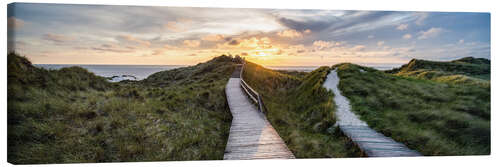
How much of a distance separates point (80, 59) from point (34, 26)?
1.11 meters

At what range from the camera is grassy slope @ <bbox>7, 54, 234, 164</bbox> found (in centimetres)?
411

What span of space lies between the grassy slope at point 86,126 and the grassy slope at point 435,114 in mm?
4615

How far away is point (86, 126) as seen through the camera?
4648 mm

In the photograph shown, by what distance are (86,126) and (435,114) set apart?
8.62 metres


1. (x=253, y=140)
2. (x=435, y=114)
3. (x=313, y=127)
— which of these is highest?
(x=435, y=114)

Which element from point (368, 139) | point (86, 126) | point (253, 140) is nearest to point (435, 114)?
point (368, 139)

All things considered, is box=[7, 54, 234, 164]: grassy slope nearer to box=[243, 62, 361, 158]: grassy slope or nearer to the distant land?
the distant land

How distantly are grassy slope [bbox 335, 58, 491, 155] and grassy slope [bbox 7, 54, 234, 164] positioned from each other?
4615 mm

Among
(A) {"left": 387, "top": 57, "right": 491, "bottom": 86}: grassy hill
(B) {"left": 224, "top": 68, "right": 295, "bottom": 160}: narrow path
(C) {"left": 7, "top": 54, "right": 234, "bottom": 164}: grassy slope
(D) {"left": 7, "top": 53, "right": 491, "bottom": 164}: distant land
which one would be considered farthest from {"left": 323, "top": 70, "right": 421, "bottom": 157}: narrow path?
(C) {"left": 7, "top": 54, "right": 234, "bottom": 164}: grassy slope

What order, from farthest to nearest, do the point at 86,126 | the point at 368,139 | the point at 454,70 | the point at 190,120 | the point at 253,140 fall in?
the point at 190,120, the point at 454,70, the point at 368,139, the point at 86,126, the point at 253,140

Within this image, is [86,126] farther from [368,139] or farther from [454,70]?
[454,70]

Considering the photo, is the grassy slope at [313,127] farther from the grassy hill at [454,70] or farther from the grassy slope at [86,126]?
the grassy hill at [454,70]

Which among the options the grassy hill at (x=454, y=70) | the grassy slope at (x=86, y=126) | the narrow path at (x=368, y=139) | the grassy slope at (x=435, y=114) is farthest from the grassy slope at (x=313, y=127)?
the grassy hill at (x=454, y=70)

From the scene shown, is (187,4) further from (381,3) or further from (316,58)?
(381,3)
